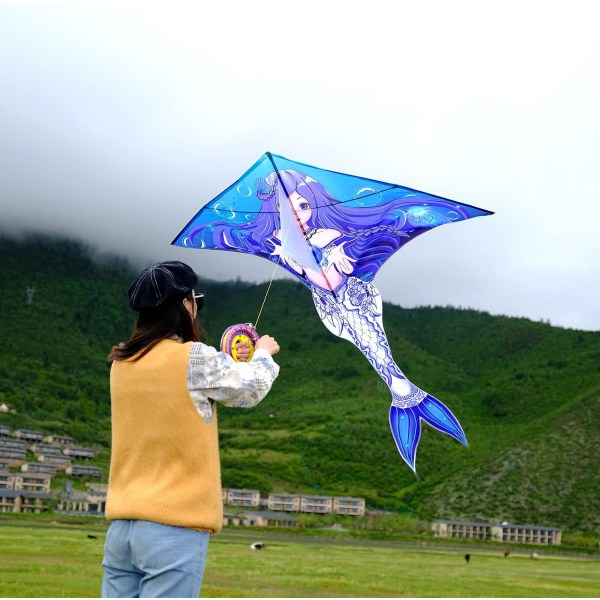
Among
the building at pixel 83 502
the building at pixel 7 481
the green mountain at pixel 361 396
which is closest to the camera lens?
the building at pixel 83 502

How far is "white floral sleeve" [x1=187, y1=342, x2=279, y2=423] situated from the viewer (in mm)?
3021

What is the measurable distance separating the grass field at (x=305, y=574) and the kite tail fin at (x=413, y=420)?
1139cm

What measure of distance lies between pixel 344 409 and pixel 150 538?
94.2 m

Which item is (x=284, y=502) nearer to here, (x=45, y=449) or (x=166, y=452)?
(x=45, y=449)

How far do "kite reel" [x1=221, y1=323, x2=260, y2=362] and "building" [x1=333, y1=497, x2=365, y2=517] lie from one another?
66.6 meters

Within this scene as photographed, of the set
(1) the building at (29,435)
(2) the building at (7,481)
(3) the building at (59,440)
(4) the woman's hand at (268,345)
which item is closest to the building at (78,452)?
(3) the building at (59,440)

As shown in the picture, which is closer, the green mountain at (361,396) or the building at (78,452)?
the green mountain at (361,396)

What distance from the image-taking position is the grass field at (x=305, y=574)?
18094mm

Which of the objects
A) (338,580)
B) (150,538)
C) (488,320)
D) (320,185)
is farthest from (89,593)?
(488,320)

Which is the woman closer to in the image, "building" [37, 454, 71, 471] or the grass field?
the grass field

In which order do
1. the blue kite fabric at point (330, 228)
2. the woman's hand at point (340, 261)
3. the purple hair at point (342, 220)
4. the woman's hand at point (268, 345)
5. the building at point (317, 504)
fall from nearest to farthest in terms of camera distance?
the woman's hand at point (268, 345)
the blue kite fabric at point (330, 228)
the purple hair at point (342, 220)
the woman's hand at point (340, 261)
the building at point (317, 504)

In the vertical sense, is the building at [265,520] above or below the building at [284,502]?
below

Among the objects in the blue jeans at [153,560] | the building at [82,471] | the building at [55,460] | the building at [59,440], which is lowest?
the building at [82,471]

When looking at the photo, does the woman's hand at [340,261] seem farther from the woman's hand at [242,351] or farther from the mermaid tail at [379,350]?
the woman's hand at [242,351]
